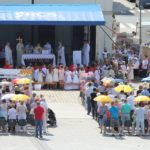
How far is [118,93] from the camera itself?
1289 inches

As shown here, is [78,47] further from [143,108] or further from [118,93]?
[143,108]

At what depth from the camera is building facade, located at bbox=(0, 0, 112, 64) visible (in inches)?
1777

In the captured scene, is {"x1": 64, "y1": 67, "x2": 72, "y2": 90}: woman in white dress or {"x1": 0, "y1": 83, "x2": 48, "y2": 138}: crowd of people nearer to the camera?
{"x1": 0, "y1": 83, "x2": 48, "y2": 138}: crowd of people

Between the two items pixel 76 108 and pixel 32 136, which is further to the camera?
pixel 76 108

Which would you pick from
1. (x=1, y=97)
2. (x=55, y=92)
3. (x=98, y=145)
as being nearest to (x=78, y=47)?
(x=55, y=92)

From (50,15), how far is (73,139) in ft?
48.3

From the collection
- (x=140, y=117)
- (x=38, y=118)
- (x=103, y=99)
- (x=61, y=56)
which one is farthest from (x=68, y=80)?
(x=38, y=118)

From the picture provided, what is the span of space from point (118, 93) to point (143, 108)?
319cm

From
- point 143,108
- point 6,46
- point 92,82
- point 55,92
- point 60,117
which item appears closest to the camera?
point 143,108

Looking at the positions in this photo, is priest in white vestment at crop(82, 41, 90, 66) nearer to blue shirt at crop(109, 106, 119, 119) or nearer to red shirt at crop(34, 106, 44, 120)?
blue shirt at crop(109, 106, 119, 119)

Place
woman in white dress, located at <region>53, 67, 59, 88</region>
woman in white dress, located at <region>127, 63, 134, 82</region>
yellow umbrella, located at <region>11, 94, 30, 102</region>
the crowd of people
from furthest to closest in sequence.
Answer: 1. woman in white dress, located at <region>127, 63, 134, 82</region>
2. woman in white dress, located at <region>53, 67, 59, 88</region>
3. yellow umbrella, located at <region>11, 94, 30, 102</region>
4. the crowd of people

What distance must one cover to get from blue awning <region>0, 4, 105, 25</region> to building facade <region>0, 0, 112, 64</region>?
71.7 inches

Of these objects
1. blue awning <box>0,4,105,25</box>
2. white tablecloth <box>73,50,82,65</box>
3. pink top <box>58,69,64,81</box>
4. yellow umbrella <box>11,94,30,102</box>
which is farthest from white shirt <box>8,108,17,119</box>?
white tablecloth <box>73,50,82,65</box>

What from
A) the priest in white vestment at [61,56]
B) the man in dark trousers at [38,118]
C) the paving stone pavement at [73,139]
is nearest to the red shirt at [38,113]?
the man in dark trousers at [38,118]
